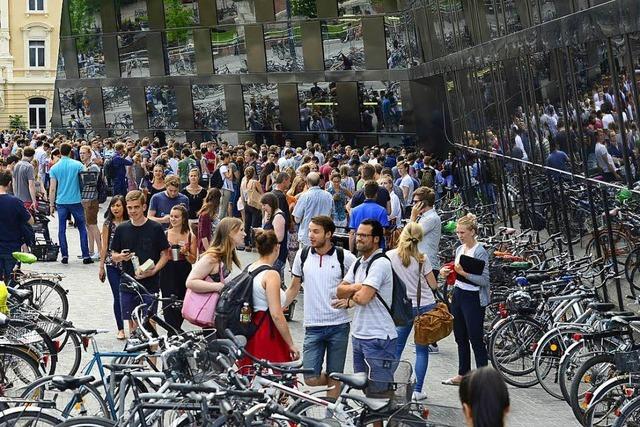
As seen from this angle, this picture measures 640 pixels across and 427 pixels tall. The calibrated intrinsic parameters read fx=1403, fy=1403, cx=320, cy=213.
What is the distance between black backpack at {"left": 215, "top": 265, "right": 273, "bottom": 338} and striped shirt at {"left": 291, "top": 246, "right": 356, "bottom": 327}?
0.65 m

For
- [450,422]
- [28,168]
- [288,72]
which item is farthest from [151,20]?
[450,422]

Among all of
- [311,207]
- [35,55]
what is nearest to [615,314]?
[311,207]

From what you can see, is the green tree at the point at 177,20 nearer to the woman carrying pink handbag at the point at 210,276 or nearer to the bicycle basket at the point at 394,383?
the woman carrying pink handbag at the point at 210,276

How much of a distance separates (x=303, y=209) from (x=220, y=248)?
646 cm

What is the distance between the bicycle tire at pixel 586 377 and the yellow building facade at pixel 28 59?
80550 millimetres

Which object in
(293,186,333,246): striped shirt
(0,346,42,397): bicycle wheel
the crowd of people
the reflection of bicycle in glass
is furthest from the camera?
the reflection of bicycle in glass

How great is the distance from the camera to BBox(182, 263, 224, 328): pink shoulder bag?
10516mm

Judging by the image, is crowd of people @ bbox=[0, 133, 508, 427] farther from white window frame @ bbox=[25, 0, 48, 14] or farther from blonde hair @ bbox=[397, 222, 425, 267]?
white window frame @ bbox=[25, 0, 48, 14]

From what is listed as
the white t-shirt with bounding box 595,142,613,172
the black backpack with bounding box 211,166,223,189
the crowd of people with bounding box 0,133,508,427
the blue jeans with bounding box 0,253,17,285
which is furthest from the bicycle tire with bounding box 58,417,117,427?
the black backpack with bounding box 211,166,223,189

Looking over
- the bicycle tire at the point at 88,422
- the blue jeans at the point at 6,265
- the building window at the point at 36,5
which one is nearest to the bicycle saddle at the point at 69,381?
the bicycle tire at the point at 88,422

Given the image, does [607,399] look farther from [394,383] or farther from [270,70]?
[270,70]

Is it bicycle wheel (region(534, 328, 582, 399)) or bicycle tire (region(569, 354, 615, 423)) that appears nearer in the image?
bicycle tire (region(569, 354, 615, 423))

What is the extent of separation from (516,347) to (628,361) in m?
2.90

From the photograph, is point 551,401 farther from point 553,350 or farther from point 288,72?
point 288,72
